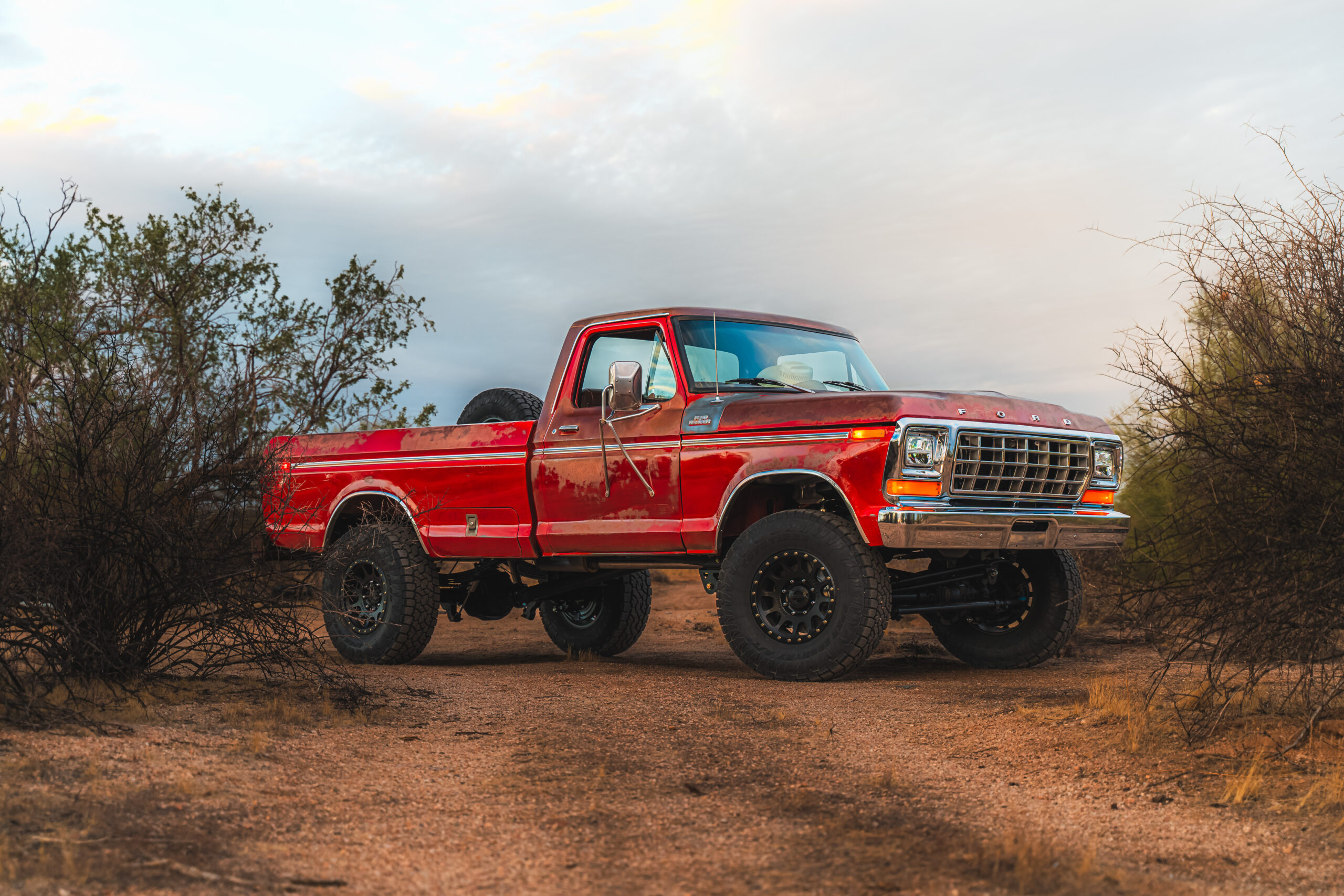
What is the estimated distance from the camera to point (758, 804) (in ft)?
15.0

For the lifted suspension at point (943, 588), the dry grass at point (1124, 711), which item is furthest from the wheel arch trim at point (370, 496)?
the dry grass at point (1124, 711)

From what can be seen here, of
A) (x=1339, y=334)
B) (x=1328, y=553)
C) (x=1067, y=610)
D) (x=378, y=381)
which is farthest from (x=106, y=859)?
(x=378, y=381)

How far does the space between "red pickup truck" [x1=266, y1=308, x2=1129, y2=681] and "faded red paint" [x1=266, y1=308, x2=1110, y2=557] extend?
0.05 ft

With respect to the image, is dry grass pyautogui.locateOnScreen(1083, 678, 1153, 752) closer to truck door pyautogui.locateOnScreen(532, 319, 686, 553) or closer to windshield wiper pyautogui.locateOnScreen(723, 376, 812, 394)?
windshield wiper pyautogui.locateOnScreen(723, 376, 812, 394)

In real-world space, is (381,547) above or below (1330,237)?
below

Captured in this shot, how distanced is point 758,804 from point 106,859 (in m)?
2.23

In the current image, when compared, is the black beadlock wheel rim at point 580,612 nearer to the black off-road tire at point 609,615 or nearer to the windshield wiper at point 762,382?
the black off-road tire at point 609,615

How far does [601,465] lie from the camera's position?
8.55 metres

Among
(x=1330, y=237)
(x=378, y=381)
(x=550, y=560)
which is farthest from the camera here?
(x=378, y=381)

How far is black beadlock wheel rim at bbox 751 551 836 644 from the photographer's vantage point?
24.9 feet

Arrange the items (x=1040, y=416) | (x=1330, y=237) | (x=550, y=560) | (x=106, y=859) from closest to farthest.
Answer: (x=106, y=859), (x=1330, y=237), (x=1040, y=416), (x=550, y=560)

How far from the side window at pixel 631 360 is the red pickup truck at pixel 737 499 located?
18 millimetres

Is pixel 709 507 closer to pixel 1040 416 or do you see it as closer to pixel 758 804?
pixel 1040 416

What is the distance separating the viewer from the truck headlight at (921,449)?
23.6 feet
